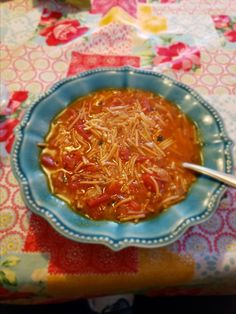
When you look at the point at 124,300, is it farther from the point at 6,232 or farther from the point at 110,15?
the point at 110,15

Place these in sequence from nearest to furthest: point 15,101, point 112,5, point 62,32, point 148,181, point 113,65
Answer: point 148,181 < point 15,101 < point 113,65 < point 62,32 < point 112,5

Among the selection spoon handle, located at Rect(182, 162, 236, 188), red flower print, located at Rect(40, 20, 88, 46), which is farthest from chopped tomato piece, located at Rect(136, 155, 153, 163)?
red flower print, located at Rect(40, 20, 88, 46)

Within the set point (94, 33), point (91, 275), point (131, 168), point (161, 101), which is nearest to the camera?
point (91, 275)

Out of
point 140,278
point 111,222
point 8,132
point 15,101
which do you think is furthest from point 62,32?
point 140,278

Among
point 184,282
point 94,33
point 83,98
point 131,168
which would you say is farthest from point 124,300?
point 94,33

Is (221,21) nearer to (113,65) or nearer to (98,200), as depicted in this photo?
(113,65)

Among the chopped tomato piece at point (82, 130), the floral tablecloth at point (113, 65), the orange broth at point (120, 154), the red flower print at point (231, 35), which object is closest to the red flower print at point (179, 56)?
the floral tablecloth at point (113, 65)

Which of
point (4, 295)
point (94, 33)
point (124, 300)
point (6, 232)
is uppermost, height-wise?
point (94, 33)
